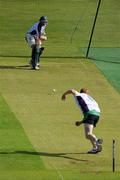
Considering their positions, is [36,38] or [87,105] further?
[36,38]

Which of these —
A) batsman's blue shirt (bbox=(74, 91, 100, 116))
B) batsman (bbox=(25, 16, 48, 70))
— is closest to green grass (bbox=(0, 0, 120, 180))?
batsman (bbox=(25, 16, 48, 70))

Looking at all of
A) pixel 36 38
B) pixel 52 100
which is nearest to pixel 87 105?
pixel 52 100

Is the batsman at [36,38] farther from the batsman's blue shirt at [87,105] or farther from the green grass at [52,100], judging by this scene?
the batsman's blue shirt at [87,105]

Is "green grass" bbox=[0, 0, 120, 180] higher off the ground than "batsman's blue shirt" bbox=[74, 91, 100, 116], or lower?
lower

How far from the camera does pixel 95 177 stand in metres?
20.5

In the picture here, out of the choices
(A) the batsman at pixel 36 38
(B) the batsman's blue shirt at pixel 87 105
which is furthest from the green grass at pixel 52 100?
(B) the batsman's blue shirt at pixel 87 105

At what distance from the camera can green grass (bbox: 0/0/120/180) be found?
886 inches

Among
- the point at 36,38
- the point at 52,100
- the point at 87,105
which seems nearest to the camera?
the point at 87,105

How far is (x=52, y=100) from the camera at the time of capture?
29.1 meters

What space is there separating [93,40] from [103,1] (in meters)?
8.93

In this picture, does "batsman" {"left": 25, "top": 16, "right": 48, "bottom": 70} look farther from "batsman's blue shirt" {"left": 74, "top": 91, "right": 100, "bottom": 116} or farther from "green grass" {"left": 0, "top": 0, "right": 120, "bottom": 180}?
"batsman's blue shirt" {"left": 74, "top": 91, "right": 100, "bottom": 116}

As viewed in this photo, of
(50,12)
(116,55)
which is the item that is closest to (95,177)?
(116,55)

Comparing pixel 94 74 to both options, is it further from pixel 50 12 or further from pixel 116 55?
pixel 50 12

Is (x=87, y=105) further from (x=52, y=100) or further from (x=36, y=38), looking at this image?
(x=36, y=38)
